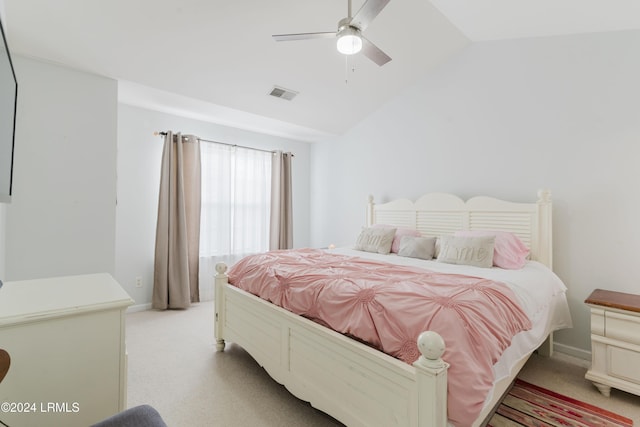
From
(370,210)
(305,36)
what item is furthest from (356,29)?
(370,210)

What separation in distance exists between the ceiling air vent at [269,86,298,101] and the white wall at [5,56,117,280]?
152 cm

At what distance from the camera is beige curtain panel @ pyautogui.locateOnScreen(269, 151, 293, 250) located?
15.8ft

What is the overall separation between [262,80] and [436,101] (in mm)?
2013

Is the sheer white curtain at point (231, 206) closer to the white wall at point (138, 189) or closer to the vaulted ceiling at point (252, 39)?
the white wall at point (138, 189)

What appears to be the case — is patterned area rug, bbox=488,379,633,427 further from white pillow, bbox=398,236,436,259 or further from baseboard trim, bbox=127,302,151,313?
baseboard trim, bbox=127,302,151,313

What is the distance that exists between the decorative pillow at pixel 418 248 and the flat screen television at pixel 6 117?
2.93m

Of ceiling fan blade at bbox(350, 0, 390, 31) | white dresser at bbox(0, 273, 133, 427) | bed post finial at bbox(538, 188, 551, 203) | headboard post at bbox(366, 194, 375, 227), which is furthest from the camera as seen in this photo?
headboard post at bbox(366, 194, 375, 227)

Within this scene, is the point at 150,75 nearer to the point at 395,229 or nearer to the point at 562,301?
the point at 395,229

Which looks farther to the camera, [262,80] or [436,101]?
[436,101]

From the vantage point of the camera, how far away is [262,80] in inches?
126

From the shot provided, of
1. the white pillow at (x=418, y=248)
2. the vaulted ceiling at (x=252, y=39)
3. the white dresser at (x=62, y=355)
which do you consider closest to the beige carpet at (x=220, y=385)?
the white dresser at (x=62, y=355)

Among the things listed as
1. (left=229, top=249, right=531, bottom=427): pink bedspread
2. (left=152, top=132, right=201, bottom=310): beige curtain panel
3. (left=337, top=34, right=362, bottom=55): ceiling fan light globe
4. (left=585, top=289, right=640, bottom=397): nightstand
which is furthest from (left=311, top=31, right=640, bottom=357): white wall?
(left=152, top=132, right=201, bottom=310): beige curtain panel

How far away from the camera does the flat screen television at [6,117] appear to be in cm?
128

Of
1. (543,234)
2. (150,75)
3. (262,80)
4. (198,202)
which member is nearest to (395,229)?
(543,234)
